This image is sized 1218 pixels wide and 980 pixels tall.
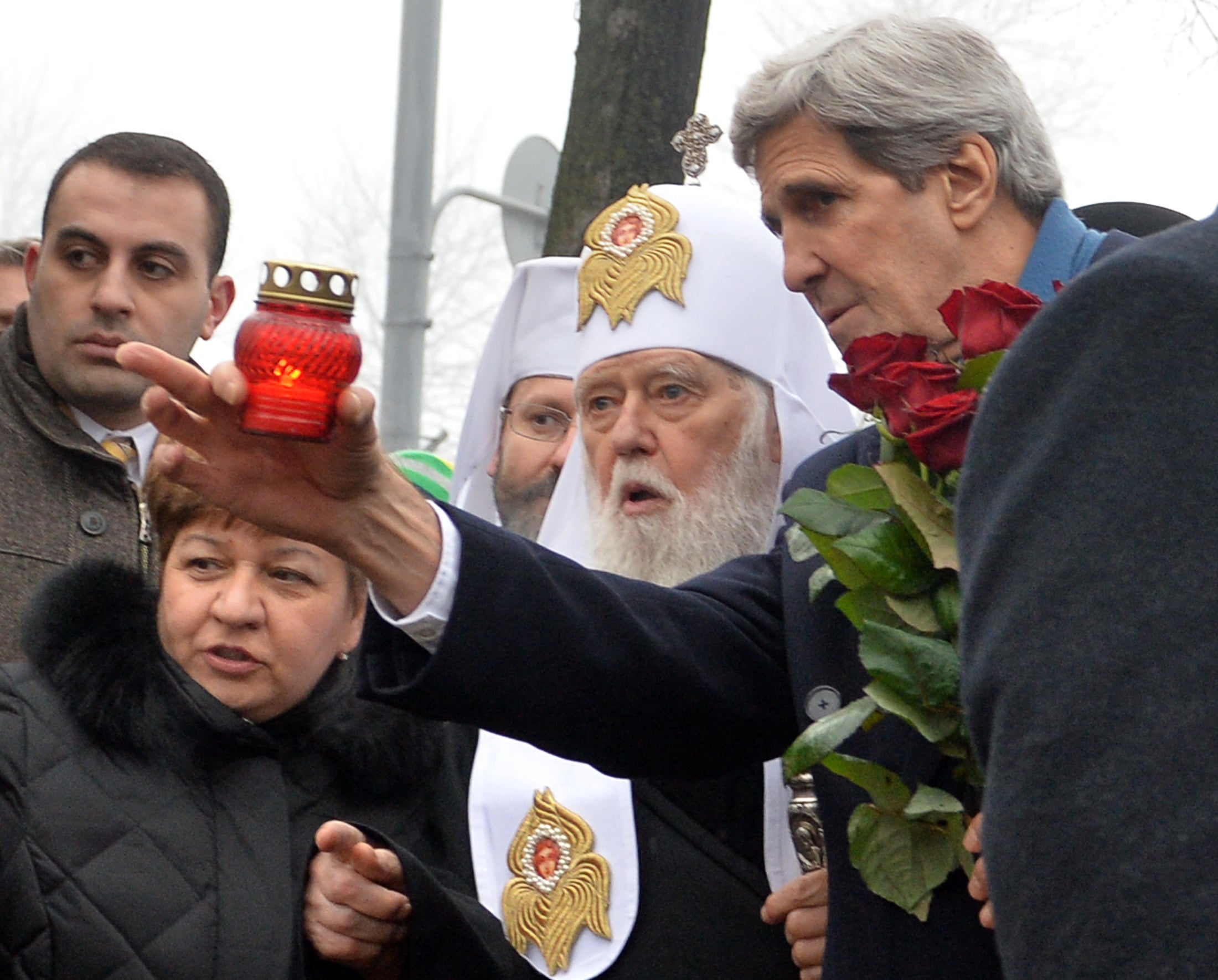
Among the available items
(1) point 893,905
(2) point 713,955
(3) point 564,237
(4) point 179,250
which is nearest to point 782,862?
(2) point 713,955

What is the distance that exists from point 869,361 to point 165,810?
1.44 meters

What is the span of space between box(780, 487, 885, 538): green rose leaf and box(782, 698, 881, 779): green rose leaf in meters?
0.22

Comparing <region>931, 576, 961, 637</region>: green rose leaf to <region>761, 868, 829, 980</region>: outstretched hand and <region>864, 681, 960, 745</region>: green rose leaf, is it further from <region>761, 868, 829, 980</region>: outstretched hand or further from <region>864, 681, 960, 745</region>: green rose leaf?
<region>761, 868, 829, 980</region>: outstretched hand

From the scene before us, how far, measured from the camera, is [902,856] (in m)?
2.21

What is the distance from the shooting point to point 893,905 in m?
2.29

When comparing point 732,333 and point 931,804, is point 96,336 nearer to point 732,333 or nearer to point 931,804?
point 732,333

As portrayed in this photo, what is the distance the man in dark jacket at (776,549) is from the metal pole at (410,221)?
17.5ft

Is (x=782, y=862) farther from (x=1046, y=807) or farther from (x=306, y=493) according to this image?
(x=1046, y=807)

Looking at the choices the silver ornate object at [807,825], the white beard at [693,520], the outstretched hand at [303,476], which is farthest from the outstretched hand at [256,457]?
the white beard at [693,520]

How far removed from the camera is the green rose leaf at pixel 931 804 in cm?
213

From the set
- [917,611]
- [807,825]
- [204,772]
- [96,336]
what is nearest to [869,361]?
[917,611]

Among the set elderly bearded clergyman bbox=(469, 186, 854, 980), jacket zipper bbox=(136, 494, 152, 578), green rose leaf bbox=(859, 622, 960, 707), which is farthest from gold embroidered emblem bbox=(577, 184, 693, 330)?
green rose leaf bbox=(859, 622, 960, 707)

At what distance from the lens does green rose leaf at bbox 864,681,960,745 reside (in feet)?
6.85

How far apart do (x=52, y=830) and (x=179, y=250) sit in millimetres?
1850
